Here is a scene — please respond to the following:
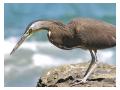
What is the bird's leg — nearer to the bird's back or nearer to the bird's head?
the bird's back

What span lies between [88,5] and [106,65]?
1.98 ft

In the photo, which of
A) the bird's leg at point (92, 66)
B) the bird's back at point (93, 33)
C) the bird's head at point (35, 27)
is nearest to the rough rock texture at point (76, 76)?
the bird's leg at point (92, 66)

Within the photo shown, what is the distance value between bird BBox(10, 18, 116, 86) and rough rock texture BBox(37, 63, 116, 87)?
6 centimetres

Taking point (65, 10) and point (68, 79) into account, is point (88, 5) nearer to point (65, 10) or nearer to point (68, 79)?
point (65, 10)

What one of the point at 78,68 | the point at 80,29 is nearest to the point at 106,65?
the point at 78,68

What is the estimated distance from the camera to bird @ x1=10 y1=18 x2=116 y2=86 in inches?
169

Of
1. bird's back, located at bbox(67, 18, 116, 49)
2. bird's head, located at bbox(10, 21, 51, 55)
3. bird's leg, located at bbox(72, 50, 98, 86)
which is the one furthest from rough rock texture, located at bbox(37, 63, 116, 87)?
bird's head, located at bbox(10, 21, 51, 55)

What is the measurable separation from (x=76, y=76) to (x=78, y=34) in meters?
0.37

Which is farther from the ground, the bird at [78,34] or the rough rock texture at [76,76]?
the bird at [78,34]

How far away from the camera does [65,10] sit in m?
5.35

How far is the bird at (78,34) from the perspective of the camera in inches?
169

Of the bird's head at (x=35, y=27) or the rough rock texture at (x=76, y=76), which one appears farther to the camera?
the rough rock texture at (x=76, y=76)

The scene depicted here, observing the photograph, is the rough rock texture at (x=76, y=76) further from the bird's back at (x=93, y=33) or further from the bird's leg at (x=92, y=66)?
the bird's back at (x=93, y=33)

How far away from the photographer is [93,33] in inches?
172
